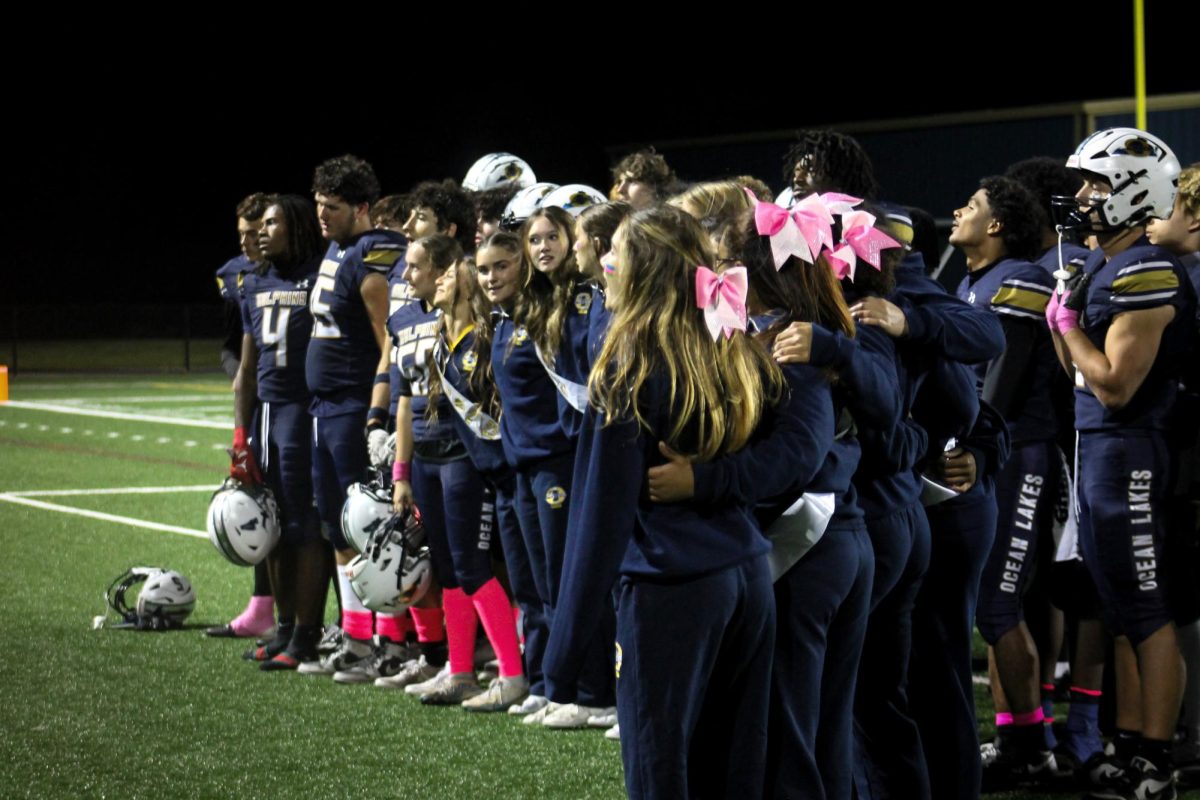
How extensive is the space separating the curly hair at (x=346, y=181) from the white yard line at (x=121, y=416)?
12.7 metres

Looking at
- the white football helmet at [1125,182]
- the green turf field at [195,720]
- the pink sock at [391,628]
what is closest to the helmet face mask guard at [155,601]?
the green turf field at [195,720]

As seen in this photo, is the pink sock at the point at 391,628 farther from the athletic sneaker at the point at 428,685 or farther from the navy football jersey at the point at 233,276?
the navy football jersey at the point at 233,276

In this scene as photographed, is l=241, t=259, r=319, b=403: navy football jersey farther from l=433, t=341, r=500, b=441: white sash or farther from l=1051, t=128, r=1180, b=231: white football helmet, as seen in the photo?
l=1051, t=128, r=1180, b=231: white football helmet

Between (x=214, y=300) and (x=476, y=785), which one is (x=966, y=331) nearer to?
(x=476, y=785)

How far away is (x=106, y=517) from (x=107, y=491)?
1661 millimetres

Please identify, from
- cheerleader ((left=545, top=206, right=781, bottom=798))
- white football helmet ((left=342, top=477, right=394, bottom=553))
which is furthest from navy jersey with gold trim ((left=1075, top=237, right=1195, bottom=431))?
white football helmet ((left=342, top=477, right=394, bottom=553))

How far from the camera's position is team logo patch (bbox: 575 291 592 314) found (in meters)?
5.49

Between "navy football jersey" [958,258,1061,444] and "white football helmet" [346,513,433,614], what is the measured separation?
8.26 ft

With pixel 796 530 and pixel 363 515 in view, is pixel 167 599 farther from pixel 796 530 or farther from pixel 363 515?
pixel 796 530

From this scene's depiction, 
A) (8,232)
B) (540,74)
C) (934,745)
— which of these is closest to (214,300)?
(8,232)

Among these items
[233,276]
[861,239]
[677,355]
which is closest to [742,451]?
[677,355]

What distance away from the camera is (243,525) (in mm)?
7285

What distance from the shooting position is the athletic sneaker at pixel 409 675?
22.6 ft

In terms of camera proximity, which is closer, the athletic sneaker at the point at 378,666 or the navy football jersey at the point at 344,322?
the athletic sneaker at the point at 378,666
